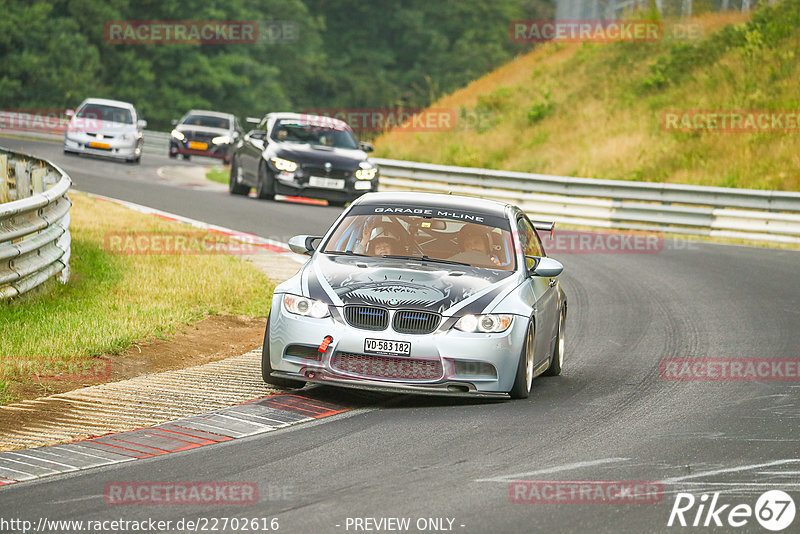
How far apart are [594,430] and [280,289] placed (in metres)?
2.48

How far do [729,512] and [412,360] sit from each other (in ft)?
9.58

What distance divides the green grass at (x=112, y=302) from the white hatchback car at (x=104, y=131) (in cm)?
1725

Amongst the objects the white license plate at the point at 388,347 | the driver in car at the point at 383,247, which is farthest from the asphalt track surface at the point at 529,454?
the driver in car at the point at 383,247

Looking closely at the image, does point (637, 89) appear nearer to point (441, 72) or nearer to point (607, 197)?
point (607, 197)

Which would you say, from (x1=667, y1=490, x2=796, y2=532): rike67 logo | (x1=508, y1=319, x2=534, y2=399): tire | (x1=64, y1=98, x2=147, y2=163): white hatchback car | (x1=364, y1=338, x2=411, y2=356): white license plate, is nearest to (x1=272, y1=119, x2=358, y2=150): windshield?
(x1=64, y1=98, x2=147, y2=163): white hatchback car

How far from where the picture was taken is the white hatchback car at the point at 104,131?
3491 cm

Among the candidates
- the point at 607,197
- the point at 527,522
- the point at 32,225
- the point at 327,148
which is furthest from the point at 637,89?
the point at 527,522

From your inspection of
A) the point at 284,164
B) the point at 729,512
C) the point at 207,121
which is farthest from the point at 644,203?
the point at 207,121

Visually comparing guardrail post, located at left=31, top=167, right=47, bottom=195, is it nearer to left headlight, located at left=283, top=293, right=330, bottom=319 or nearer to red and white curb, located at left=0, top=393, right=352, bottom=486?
left headlight, located at left=283, top=293, right=330, bottom=319

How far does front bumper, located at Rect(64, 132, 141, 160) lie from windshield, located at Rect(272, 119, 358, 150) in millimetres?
10976

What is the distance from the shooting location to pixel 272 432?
7574 millimetres

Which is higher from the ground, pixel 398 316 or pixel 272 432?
pixel 398 316

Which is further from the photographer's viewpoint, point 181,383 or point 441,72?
point 441,72

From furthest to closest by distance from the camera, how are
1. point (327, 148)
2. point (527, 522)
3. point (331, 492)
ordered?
1. point (327, 148)
2. point (331, 492)
3. point (527, 522)
